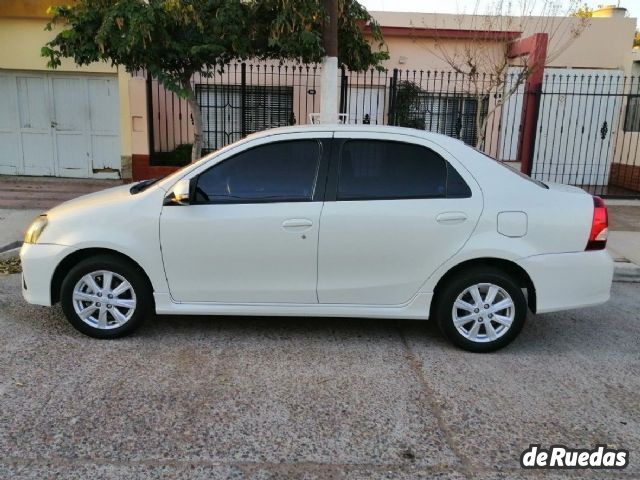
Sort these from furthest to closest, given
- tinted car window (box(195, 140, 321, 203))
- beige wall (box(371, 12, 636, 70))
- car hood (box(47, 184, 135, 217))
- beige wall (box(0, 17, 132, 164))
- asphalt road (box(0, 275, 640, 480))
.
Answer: beige wall (box(371, 12, 636, 70)) < beige wall (box(0, 17, 132, 164)) < car hood (box(47, 184, 135, 217)) < tinted car window (box(195, 140, 321, 203)) < asphalt road (box(0, 275, 640, 480))

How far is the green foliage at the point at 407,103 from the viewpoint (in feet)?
40.4

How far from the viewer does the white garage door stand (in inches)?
470

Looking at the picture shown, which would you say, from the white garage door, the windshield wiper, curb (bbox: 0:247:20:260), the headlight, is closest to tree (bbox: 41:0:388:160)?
the windshield wiper

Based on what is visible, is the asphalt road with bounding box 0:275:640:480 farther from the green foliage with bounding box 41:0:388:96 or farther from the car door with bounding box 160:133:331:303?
the green foliage with bounding box 41:0:388:96

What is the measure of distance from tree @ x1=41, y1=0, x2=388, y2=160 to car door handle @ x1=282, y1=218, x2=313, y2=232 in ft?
9.95

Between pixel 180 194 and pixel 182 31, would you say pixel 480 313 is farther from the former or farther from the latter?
pixel 182 31

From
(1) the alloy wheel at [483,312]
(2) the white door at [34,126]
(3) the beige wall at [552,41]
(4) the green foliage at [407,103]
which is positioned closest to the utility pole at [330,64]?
(1) the alloy wheel at [483,312]

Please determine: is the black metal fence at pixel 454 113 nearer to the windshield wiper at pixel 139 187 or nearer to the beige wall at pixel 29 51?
the beige wall at pixel 29 51

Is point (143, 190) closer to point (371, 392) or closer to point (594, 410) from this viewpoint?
point (371, 392)

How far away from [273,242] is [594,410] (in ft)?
7.96

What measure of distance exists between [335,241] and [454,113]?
9.83m

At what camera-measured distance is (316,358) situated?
14.1ft

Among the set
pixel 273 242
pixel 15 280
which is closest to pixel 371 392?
pixel 273 242

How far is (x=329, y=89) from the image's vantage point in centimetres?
741
